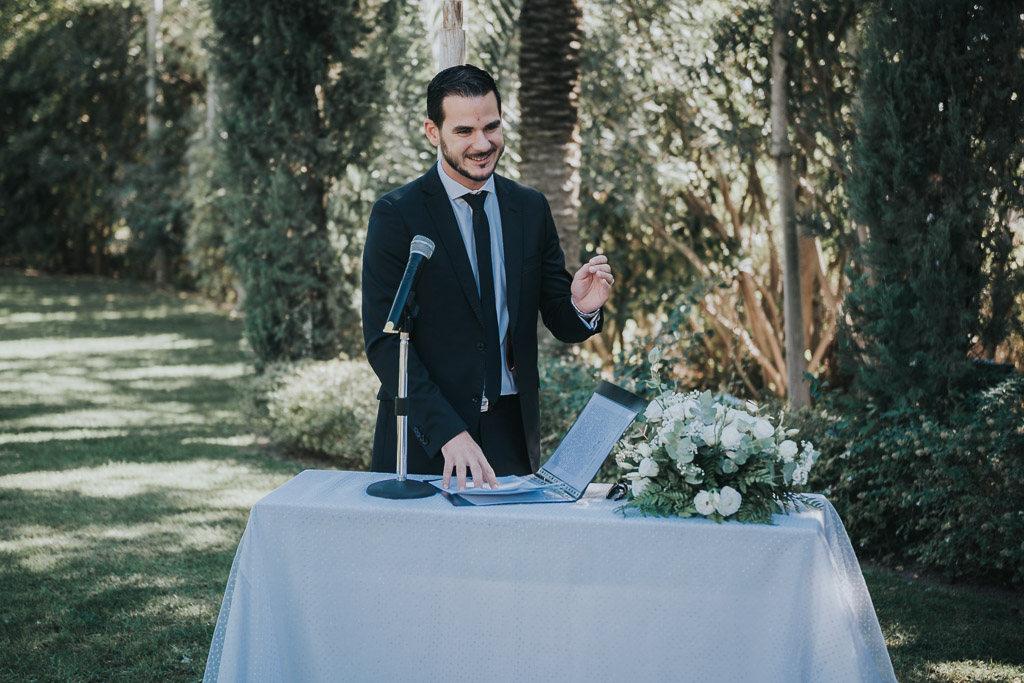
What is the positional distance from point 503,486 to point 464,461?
17cm

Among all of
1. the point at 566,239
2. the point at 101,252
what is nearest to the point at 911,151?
the point at 566,239

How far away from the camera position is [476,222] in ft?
10.8

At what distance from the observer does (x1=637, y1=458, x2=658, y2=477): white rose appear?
2798 millimetres

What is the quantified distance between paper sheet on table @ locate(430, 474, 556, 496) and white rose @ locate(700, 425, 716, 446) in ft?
1.72

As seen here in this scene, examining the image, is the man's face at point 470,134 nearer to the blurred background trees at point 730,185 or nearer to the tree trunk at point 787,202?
the blurred background trees at point 730,185

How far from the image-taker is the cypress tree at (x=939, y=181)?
547 centimetres

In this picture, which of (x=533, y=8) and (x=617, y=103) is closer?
(x=533, y=8)

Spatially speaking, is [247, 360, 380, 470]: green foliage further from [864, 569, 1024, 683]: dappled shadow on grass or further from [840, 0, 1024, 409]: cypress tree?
[864, 569, 1024, 683]: dappled shadow on grass

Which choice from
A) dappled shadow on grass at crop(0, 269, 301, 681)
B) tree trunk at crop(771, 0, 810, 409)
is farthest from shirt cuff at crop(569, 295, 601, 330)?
tree trunk at crop(771, 0, 810, 409)

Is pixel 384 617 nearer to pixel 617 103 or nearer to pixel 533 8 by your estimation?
pixel 533 8

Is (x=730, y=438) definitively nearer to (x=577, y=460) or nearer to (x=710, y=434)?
(x=710, y=434)

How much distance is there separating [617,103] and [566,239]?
9.42 ft

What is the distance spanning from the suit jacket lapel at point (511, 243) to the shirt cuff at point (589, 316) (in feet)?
0.65

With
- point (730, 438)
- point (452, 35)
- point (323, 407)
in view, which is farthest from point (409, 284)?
point (323, 407)
